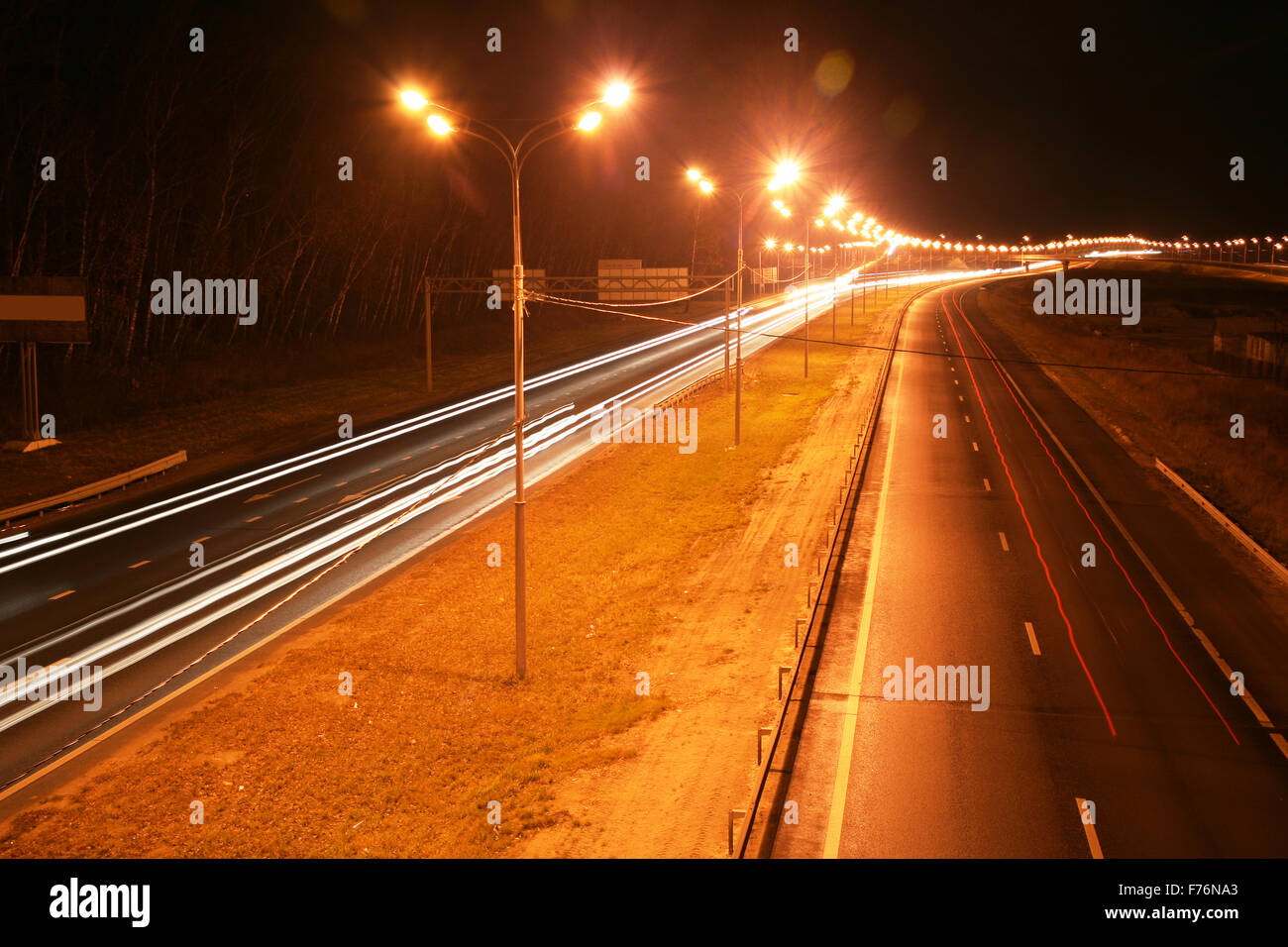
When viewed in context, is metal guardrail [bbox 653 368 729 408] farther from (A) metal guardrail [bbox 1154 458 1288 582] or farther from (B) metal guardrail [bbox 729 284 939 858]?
(A) metal guardrail [bbox 1154 458 1288 582]

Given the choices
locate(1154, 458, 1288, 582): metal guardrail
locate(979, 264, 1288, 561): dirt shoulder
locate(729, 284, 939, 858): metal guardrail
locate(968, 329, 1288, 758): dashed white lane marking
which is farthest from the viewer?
locate(979, 264, 1288, 561): dirt shoulder

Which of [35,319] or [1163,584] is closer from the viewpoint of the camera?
[1163,584]

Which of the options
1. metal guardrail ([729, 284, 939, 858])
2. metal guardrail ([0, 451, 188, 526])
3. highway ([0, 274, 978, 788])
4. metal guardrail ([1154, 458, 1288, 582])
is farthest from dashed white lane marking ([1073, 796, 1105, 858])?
metal guardrail ([0, 451, 188, 526])

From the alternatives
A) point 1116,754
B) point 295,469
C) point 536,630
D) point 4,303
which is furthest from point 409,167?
point 1116,754

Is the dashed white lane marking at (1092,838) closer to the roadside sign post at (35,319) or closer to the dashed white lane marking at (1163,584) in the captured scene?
the dashed white lane marking at (1163,584)

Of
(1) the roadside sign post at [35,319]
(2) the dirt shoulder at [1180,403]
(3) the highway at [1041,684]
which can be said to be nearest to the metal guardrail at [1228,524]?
(3) the highway at [1041,684]

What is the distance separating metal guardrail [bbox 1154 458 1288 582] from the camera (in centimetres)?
2086

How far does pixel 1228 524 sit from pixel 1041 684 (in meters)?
12.5

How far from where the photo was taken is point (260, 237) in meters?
47.8

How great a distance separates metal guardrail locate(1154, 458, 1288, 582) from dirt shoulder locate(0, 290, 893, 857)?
10214 millimetres

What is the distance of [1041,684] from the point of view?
1506 cm

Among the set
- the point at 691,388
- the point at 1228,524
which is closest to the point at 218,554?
the point at 1228,524

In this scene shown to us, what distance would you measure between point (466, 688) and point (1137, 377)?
1878 inches

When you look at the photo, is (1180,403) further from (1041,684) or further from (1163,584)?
(1041,684)
